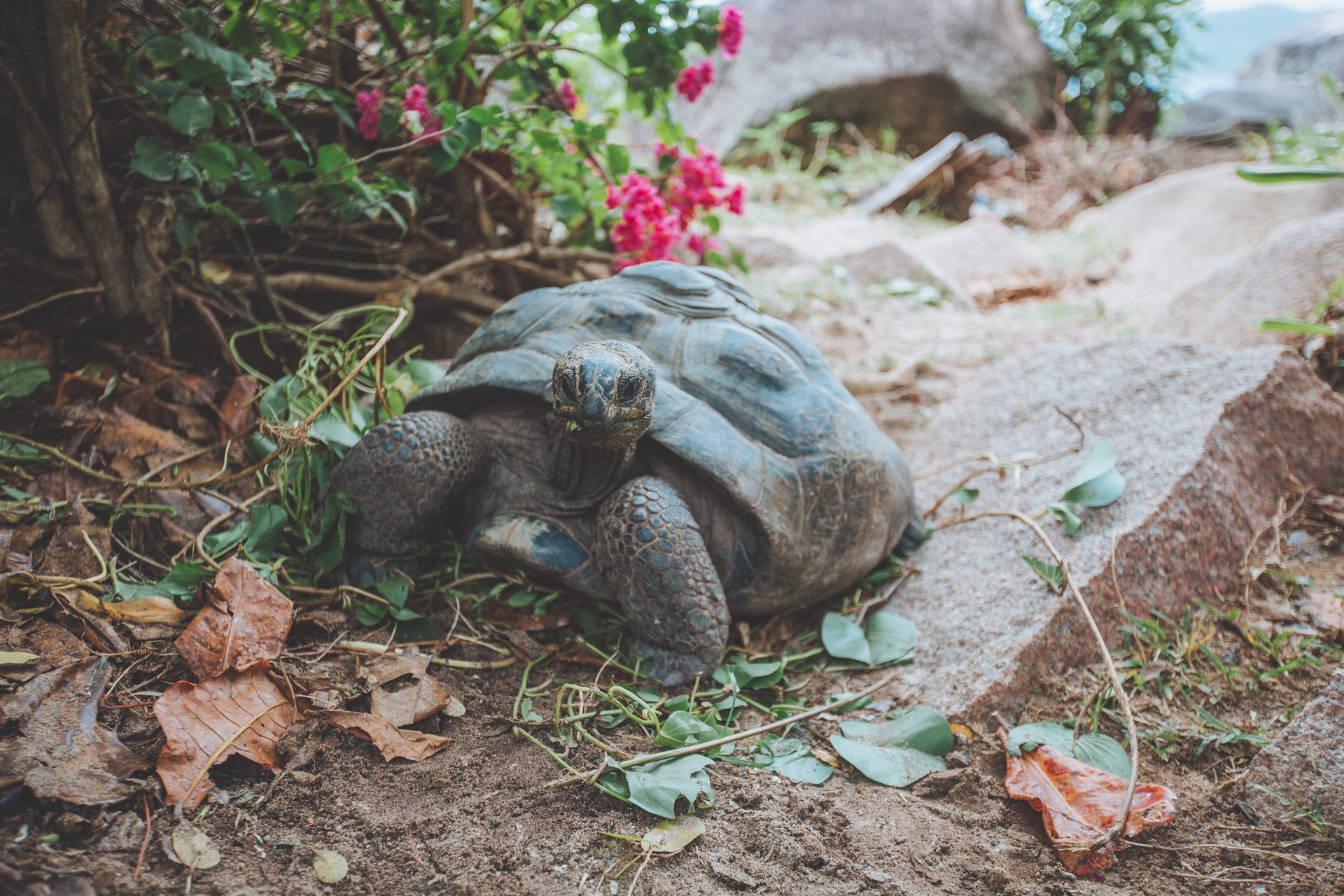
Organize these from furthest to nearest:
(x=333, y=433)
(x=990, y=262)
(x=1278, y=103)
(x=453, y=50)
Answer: (x=1278, y=103) → (x=990, y=262) → (x=453, y=50) → (x=333, y=433)

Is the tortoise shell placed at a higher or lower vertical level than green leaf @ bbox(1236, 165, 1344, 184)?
lower

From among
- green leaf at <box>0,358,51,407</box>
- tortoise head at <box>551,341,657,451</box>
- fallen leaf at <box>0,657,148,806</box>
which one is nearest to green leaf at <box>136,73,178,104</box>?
green leaf at <box>0,358,51,407</box>

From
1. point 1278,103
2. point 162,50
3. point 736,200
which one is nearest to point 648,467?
point 162,50

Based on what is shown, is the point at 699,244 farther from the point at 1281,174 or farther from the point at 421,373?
the point at 1281,174

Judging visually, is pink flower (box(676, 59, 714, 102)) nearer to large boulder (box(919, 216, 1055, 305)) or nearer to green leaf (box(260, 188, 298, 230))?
green leaf (box(260, 188, 298, 230))

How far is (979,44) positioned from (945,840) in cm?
1037

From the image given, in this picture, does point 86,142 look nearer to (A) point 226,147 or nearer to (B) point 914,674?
(A) point 226,147

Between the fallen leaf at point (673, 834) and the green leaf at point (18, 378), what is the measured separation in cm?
181

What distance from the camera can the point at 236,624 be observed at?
151cm

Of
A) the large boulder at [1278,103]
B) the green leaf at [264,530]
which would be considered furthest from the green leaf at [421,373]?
the large boulder at [1278,103]

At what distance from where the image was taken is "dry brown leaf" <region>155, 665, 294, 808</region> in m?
1.22

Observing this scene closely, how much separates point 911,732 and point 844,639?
1.33 ft

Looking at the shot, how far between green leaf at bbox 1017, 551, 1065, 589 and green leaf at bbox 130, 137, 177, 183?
2.40m

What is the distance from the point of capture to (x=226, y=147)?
181cm
